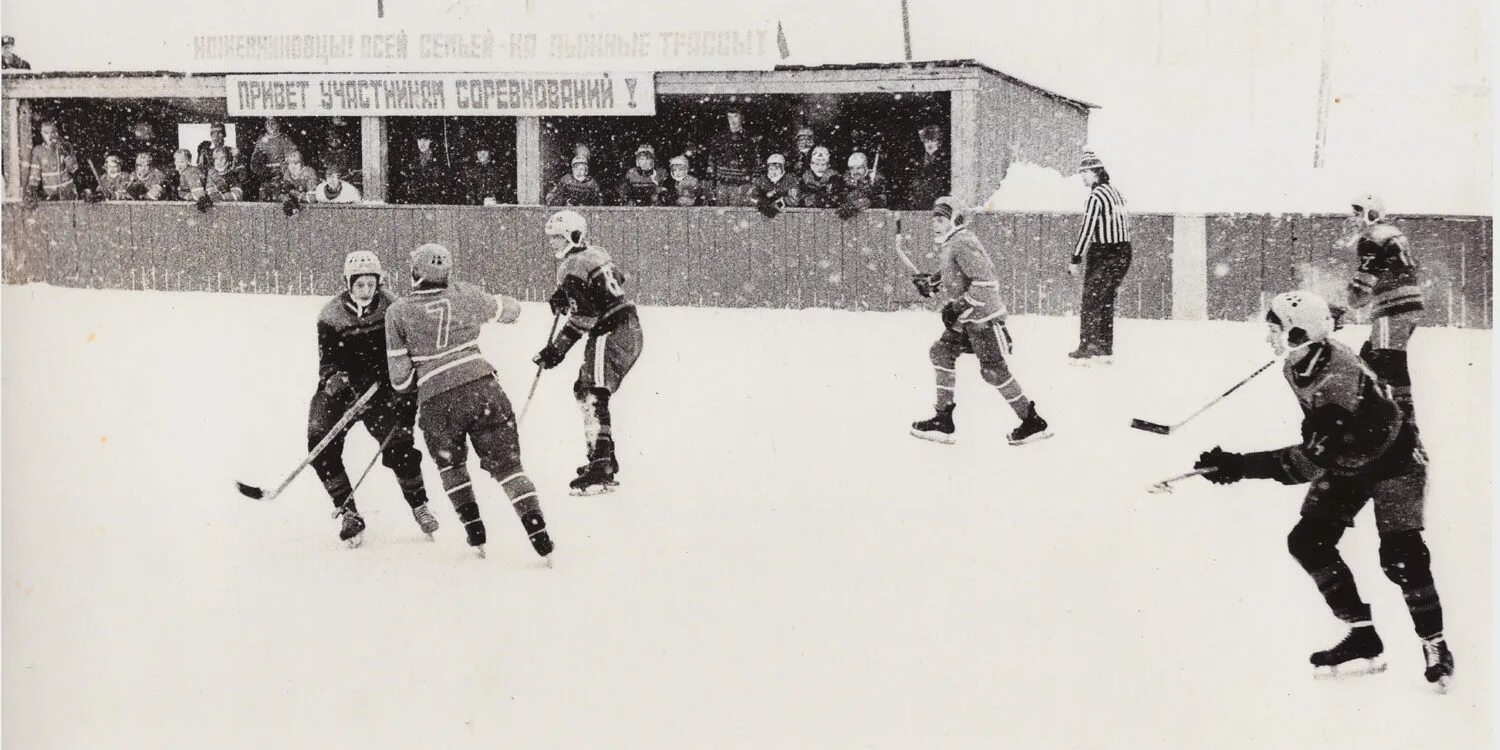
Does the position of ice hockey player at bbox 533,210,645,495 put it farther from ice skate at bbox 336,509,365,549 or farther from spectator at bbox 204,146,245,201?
spectator at bbox 204,146,245,201

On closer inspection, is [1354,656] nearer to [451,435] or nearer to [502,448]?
[502,448]

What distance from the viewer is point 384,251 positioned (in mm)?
12203

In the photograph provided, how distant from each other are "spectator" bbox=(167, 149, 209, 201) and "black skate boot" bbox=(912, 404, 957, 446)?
783 centimetres

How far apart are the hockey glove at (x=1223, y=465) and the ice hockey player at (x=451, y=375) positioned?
297 centimetres

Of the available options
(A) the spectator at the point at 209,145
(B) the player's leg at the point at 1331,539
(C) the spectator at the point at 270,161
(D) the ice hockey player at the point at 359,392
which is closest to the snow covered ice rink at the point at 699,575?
(D) the ice hockey player at the point at 359,392

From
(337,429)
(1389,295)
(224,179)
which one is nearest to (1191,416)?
(1389,295)

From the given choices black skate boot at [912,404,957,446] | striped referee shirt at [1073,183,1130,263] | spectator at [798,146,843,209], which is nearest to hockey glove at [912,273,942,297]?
black skate boot at [912,404,957,446]

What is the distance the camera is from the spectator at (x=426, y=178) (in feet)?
45.7

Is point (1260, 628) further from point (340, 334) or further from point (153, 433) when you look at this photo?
point (153, 433)

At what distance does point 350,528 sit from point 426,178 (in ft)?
26.6

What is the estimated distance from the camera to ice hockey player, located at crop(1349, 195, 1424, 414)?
645cm

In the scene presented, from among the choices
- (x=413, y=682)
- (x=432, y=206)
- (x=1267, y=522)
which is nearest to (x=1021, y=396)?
(x=1267, y=522)

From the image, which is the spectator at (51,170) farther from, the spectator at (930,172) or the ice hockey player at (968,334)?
the ice hockey player at (968,334)

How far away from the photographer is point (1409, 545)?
197 inches
